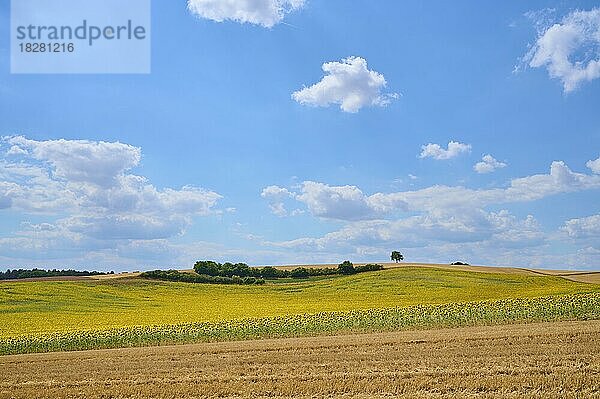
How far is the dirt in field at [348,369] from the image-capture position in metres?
13.9

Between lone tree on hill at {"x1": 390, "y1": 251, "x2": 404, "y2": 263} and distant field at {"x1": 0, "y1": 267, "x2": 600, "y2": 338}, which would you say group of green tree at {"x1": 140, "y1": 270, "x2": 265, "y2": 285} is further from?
lone tree on hill at {"x1": 390, "y1": 251, "x2": 404, "y2": 263}

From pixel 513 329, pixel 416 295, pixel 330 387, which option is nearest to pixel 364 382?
pixel 330 387

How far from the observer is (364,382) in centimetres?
1482

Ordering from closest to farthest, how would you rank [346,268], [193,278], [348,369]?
1. [348,369]
2. [193,278]
3. [346,268]

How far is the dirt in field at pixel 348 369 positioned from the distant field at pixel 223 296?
15.8 metres

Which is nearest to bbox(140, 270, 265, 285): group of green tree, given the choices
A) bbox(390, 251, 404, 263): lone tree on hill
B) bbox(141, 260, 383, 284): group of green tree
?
bbox(141, 260, 383, 284): group of green tree

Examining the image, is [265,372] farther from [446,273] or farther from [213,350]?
[446,273]

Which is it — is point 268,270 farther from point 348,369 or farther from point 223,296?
point 348,369

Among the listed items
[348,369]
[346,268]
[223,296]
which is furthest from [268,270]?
[348,369]

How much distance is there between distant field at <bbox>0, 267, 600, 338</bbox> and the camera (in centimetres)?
4141

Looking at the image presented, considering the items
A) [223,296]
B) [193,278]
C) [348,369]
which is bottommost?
[223,296]

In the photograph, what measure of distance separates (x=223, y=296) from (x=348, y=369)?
151 ft

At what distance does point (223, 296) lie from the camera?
202 ft

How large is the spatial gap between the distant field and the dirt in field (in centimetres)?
1579
